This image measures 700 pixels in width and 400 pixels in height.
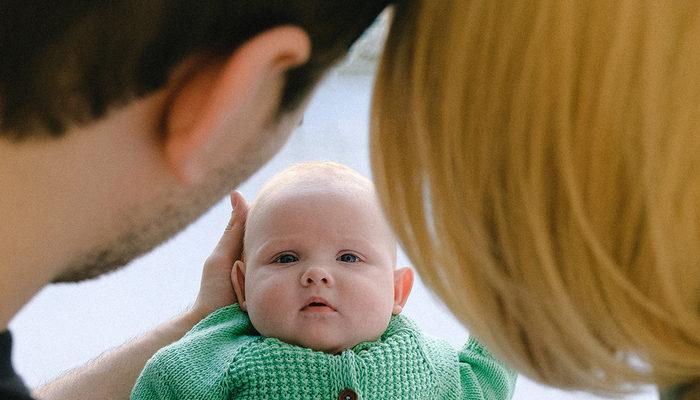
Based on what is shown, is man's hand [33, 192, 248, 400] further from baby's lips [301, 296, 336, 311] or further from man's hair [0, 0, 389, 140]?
man's hair [0, 0, 389, 140]

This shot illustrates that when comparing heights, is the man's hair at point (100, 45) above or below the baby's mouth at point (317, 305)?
above

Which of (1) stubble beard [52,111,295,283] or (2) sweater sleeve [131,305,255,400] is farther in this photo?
(2) sweater sleeve [131,305,255,400]

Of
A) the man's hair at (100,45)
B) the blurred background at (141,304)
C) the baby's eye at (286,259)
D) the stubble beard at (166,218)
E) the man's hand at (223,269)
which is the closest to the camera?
the man's hair at (100,45)

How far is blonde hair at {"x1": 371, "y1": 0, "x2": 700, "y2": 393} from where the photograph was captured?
54cm

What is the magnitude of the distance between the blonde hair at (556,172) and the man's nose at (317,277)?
1.44 feet

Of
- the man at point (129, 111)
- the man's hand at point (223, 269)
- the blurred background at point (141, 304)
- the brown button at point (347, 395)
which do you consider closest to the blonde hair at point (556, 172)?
the man at point (129, 111)

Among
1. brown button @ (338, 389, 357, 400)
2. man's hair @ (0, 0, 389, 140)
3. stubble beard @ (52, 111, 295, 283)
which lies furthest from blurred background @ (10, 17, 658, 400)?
man's hair @ (0, 0, 389, 140)

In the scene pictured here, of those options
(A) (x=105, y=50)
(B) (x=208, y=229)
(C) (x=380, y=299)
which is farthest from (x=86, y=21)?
(B) (x=208, y=229)

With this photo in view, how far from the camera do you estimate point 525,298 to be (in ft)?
2.02

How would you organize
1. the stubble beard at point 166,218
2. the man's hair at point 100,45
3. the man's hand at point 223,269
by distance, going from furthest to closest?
the man's hand at point 223,269 < the stubble beard at point 166,218 < the man's hair at point 100,45

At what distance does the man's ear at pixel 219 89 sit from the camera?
53 centimetres

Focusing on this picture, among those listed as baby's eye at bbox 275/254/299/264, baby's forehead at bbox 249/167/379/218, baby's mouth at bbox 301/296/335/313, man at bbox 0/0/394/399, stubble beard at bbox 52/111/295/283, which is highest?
man at bbox 0/0/394/399

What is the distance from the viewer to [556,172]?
569 millimetres

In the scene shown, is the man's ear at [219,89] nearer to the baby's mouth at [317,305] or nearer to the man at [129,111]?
the man at [129,111]
